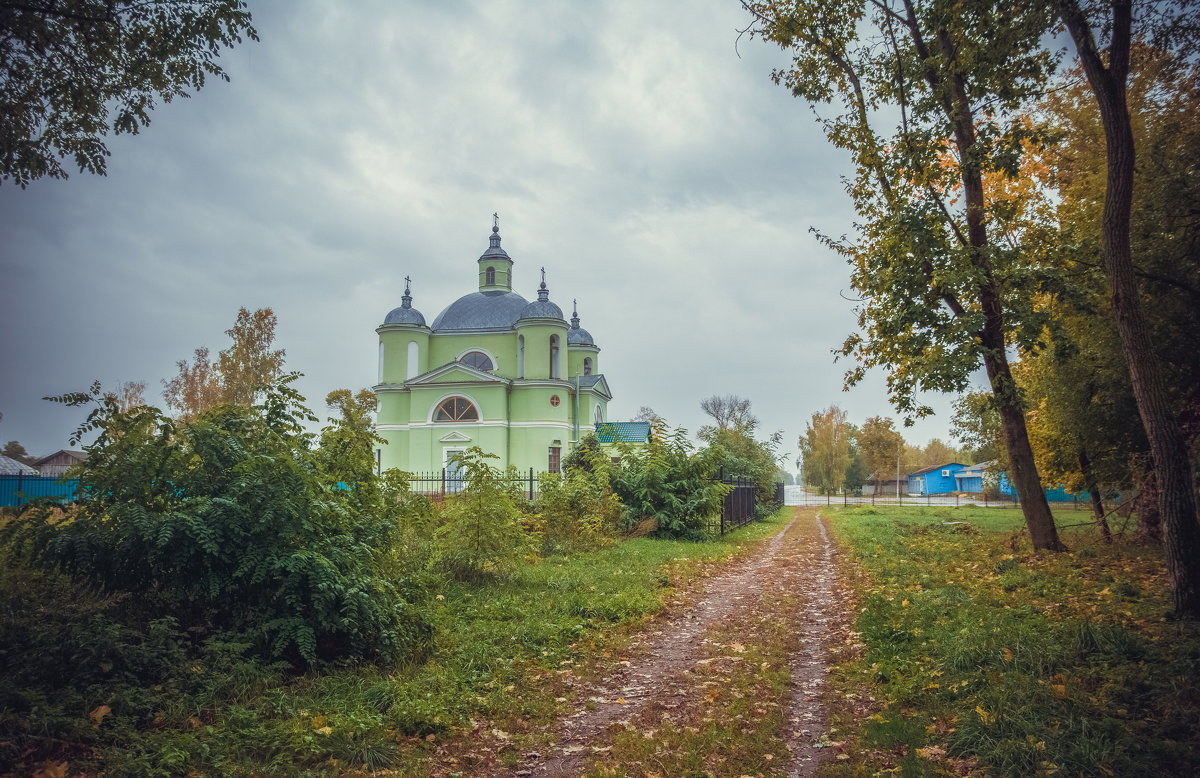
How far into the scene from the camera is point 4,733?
409 centimetres

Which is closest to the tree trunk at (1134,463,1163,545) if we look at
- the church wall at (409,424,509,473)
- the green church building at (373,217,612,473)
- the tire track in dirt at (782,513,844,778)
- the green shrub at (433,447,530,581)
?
the tire track in dirt at (782,513,844,778)

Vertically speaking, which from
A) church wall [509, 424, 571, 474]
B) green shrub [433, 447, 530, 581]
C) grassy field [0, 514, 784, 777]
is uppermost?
church wall [509, 424, 571, 474]

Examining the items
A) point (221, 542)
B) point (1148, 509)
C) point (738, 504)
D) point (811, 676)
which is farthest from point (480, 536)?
point (738, 504)

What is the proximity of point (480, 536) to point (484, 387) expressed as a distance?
107ft

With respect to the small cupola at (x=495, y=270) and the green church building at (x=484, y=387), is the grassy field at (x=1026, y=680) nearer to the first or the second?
the green church building at (x=484, y=387)

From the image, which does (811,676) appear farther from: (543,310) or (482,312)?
(482,312)

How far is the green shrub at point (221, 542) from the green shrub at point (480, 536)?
348 centimetres

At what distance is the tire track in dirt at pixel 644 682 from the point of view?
15.9ft

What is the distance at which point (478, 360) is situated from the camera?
4741 centimetres

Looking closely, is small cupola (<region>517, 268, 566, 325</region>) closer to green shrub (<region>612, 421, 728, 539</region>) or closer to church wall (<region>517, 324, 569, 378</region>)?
church wall (<region>517, 324, 569, 378</region>)

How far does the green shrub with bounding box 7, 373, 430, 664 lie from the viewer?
573cm

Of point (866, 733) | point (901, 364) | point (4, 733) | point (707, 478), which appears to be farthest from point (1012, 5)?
point (707, 478)

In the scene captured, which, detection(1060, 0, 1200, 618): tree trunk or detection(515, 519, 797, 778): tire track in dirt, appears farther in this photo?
detection(1060, 0, 1200, 618): tree trunk

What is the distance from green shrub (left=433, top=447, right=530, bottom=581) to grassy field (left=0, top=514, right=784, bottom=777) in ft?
10.4
